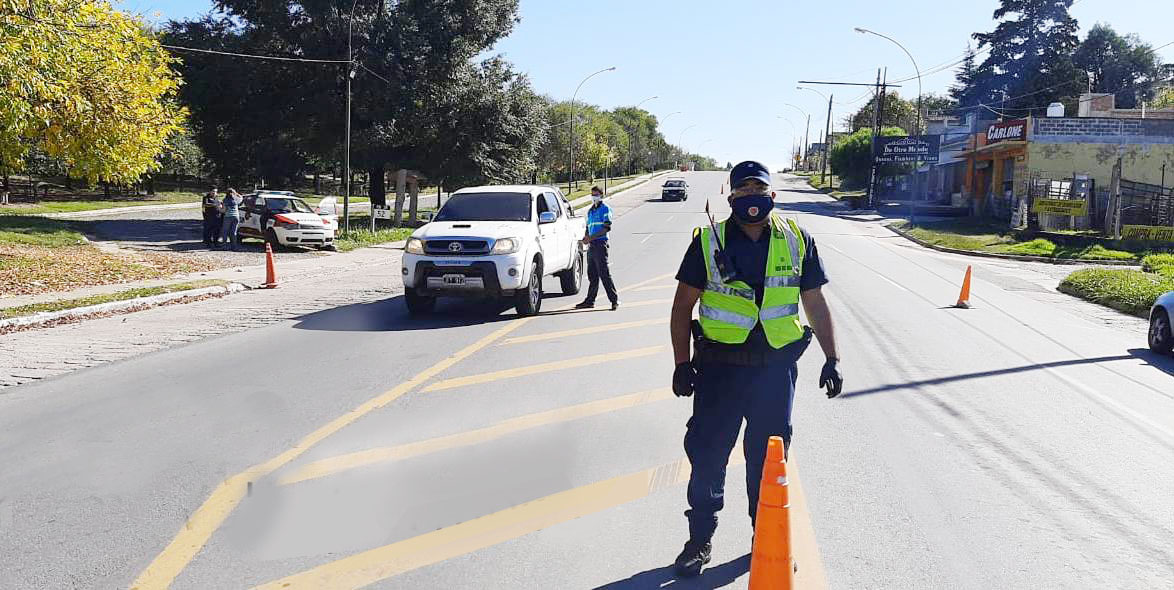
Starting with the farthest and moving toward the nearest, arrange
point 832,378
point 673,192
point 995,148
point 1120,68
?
point 1120,68
point 673,192
point 995,148
point 832,378

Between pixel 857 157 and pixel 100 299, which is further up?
pixel 857 157

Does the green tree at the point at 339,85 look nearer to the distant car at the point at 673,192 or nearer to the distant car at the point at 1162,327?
the distant car at the point at 673,192

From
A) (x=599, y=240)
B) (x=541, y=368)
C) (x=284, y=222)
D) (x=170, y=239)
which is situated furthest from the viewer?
(x=170, y=239)

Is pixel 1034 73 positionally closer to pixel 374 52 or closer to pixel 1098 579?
pixel 374 52

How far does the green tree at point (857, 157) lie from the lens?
66312 millimetres

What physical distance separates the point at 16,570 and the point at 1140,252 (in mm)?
30444

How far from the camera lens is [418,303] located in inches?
500

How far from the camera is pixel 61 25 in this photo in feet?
54.6

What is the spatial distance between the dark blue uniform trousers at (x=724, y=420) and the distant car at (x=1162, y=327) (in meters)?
9.25

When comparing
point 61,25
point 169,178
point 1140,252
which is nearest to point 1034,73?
point 1140,252

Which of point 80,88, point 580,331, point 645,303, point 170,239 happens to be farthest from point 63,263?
point 580,331

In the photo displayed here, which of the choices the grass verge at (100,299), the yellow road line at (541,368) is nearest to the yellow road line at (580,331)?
the yellow road line at (541,368)

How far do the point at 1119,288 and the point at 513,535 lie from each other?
54.6ft

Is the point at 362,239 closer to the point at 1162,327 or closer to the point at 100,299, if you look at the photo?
the point at 100,299
